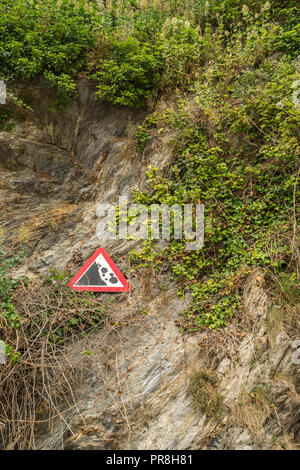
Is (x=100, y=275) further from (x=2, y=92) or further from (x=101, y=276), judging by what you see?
(x=2, y=92)

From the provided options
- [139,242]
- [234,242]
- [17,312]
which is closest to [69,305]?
[17,312]

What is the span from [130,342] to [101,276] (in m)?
1.09

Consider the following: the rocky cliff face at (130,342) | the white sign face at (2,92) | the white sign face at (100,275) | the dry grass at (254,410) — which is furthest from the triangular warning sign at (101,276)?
the white sign face at (2,92)

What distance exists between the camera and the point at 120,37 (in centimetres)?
609

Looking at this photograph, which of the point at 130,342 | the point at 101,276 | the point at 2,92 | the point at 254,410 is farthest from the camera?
the point at 2,92

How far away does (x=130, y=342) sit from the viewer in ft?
13.1

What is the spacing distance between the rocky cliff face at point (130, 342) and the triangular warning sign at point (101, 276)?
0.29 meters

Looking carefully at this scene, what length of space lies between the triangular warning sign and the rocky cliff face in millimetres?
289

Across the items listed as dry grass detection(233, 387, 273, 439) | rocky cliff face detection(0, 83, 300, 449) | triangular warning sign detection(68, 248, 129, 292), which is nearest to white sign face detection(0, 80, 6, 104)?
rocky cliff face detection(0, 83, 300, 449)

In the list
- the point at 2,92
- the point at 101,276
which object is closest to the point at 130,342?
the point at 101,276

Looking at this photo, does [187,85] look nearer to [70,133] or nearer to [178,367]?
[70,133]

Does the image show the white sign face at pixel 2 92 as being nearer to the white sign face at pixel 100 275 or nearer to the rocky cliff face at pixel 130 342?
the rocky cliff face at pixel 130 342

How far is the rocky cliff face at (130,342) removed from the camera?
3.15 metres

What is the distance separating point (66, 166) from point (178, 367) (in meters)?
4.40
